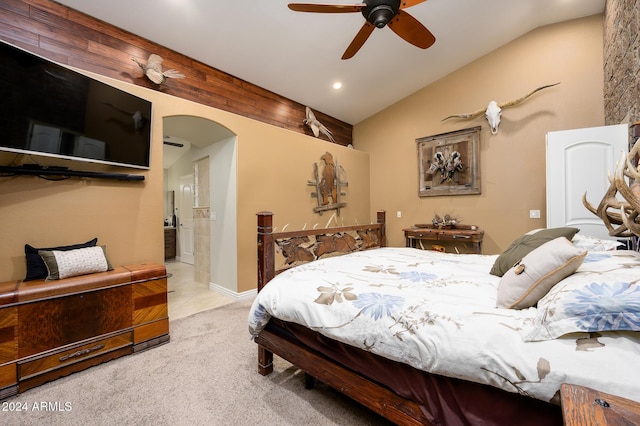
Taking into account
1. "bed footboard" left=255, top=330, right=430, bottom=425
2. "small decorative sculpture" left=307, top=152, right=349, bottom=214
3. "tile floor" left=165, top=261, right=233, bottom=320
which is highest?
"small decorative sculpture" left=307, top=152, right=349, bottom=214

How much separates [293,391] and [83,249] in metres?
2.03

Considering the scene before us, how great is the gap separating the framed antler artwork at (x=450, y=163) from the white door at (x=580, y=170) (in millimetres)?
1095

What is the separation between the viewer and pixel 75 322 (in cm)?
193

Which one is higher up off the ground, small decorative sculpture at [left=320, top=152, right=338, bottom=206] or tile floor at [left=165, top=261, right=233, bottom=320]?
small decorative sculpture at [left=320, top=152, right=338, bottom=206]

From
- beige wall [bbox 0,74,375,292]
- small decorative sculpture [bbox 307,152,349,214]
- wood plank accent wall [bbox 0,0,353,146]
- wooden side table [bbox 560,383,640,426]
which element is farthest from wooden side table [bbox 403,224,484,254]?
wooden side table [bbox 560,383,640,426]

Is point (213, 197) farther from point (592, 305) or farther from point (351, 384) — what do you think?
point (592, 305)

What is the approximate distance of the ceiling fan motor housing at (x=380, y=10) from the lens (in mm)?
1954

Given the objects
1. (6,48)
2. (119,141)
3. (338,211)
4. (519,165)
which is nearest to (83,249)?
(119,141)

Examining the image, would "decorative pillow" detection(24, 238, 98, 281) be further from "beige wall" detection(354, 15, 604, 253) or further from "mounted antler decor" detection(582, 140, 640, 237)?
"beige wall" detection(354, 15, 604, 253)

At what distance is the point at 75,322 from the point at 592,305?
117 inches

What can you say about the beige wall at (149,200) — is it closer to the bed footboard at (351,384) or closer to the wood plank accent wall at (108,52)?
the wood plank accent wall at (108,52)

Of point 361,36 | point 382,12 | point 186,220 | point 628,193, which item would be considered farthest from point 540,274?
point 186,220

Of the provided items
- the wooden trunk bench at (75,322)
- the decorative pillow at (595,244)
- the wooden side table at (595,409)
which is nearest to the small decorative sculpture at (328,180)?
the wooden trunk bench at (75,322)

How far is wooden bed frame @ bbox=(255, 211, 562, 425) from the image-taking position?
0.93 metres
